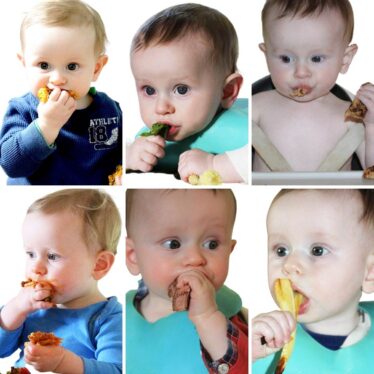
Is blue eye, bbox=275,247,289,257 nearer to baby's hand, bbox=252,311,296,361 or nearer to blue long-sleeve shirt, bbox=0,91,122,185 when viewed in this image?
baby's hand, bbox=252,311,296,361

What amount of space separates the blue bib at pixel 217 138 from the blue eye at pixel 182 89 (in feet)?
0.31

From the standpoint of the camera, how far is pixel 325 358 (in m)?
2.68

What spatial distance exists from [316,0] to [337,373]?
2.81ft

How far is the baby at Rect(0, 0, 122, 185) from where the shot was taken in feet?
8.56

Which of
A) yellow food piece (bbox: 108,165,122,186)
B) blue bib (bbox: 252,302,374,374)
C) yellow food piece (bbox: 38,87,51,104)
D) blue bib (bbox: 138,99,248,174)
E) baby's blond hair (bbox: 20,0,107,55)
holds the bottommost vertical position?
blue bib (bbox: 252,302,374,374)

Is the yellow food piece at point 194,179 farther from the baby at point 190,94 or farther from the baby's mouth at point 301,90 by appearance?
the baby's mouth at point 301,90

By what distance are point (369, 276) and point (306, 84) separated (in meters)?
0.46

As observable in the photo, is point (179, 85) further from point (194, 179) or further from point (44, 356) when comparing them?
point (44, 356)

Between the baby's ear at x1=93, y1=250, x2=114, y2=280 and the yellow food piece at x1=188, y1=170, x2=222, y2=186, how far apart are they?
0.25m

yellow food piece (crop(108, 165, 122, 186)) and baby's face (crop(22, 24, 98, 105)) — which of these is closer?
baby's face (crop(22, 24, 98, 105))

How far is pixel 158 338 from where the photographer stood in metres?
2.69

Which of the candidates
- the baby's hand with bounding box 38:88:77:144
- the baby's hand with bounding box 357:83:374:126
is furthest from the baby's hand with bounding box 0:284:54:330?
the baby's hand with bounding box 357:83:374:126

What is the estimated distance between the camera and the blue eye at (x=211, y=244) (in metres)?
2.66

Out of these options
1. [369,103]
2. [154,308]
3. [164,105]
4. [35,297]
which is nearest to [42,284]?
[35,297]
